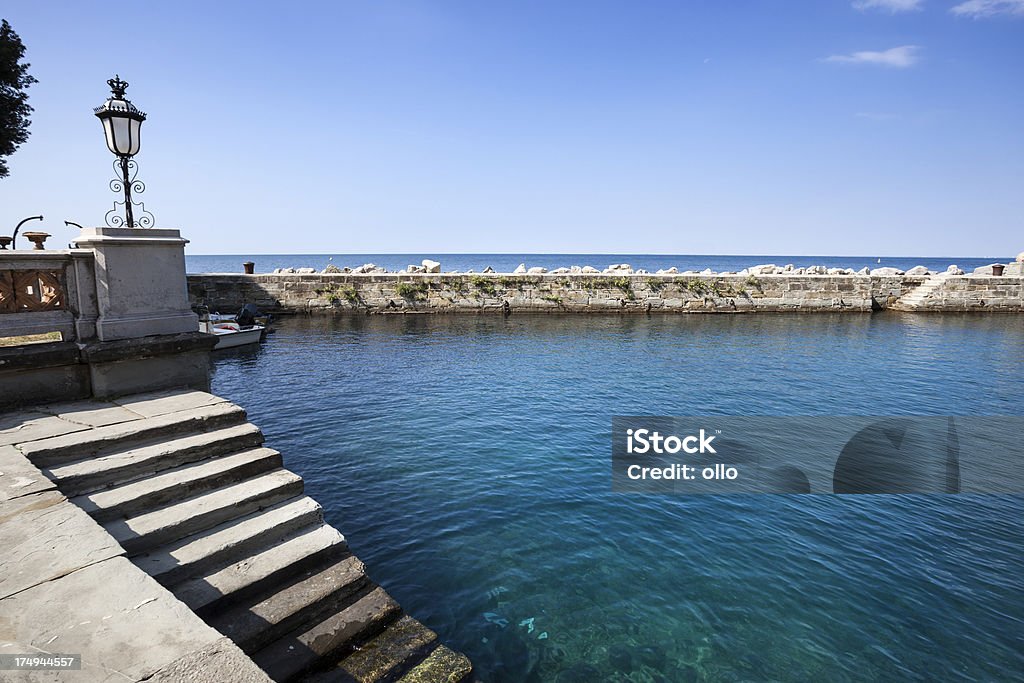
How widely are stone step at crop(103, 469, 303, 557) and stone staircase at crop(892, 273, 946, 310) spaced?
114 ft

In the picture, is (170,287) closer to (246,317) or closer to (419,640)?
(419,640)

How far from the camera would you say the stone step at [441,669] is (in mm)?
3828

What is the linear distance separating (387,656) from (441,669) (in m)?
0.43

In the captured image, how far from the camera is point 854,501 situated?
7.54 m

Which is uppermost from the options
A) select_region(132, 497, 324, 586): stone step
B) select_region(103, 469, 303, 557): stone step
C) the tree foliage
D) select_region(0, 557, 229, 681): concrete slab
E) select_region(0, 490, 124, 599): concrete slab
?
the tree foliage

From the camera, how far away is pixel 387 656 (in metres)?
3.94

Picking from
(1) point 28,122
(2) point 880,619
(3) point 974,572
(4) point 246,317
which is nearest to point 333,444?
(2) point 880,619

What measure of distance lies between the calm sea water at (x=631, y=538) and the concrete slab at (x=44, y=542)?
2.82 meters

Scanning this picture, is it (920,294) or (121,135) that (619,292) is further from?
(121,135)

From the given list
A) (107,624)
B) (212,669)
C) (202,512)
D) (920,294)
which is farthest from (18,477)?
(920,294)

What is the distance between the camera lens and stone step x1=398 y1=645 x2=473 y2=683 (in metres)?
3.83

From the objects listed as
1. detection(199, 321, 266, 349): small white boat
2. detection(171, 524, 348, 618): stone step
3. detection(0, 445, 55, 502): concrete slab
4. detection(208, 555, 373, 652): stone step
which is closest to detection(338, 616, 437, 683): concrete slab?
detection(208, 555, 373, 652): stone step

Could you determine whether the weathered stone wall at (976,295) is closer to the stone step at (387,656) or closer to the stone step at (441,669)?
the stone step at (441,669)

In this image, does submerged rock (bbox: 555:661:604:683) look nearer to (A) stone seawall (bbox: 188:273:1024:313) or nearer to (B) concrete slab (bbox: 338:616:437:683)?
(B) concrete slab (bbox: 338:616:437:683)
